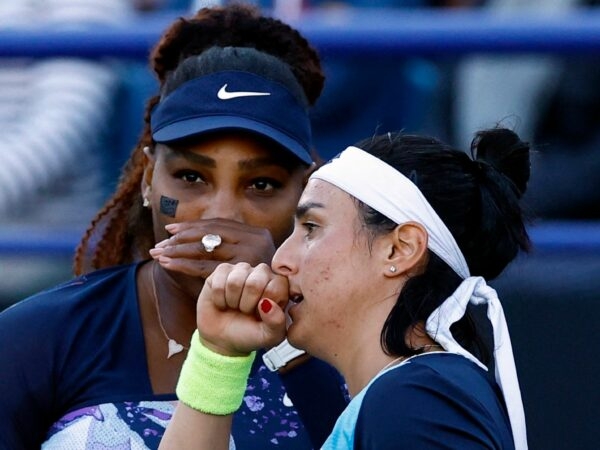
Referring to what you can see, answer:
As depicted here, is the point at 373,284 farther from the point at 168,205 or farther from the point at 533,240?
the point at 533,240

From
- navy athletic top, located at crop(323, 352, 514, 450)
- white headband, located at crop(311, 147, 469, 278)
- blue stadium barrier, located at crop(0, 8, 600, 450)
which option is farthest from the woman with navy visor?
blue stadium barrier, located at crop(0, 8, 600, 450)

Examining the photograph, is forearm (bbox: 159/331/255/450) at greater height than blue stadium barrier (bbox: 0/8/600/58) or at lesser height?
lesser

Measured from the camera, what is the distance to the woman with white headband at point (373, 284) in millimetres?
1988

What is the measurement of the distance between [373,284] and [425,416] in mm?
308

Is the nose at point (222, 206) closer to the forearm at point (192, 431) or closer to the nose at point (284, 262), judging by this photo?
the nose at point (284, 262)

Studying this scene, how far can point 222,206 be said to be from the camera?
2.31 m

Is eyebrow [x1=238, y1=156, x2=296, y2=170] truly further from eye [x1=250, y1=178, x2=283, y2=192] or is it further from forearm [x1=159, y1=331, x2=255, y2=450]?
forearm [x1=159, y1=331, x2=255, y2=450]

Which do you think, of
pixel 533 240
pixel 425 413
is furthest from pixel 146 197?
pixel 533 240

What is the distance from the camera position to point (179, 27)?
2.58m

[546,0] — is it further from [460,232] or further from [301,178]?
[460,232]

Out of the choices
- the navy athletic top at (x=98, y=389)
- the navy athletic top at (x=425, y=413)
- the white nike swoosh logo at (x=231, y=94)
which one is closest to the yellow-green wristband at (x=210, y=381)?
the navy athletic top at (x=98, y=389)

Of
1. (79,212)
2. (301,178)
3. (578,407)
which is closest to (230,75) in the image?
(301,178)

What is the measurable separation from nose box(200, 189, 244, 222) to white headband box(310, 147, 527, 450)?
27 centimetres

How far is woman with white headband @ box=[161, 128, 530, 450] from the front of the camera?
199cm
